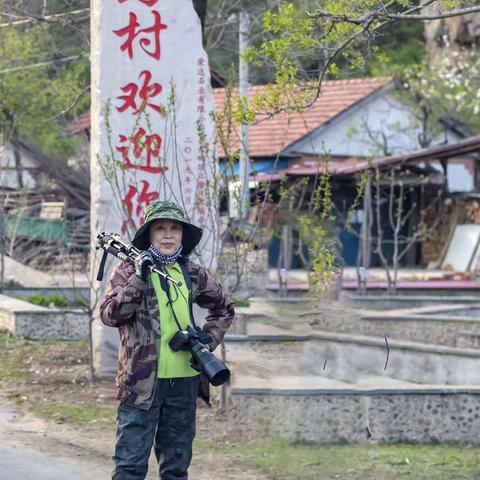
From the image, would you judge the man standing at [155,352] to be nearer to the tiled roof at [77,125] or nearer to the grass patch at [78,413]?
the grass patch at [78,413]

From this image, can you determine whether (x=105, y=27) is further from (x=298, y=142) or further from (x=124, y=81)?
(x=298, y=142)

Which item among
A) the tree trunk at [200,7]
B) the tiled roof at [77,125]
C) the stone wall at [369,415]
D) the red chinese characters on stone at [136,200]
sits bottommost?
the stone wall at [369,415]

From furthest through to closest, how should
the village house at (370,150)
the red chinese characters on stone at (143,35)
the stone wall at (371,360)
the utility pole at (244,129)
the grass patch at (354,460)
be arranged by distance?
the village house at (370,150), the utility pole at (244,129), the red chinese characters on stone at (143,35), the stone wall at (371,360), the grass patch at (354,460)

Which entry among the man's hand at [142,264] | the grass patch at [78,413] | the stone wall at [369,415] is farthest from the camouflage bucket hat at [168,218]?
the grass patch at [78,413]

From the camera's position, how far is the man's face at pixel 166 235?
20.8 ft

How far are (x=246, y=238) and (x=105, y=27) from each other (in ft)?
8.12

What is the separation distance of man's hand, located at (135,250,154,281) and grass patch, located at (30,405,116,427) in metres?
3.92

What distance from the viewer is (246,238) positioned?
1088 cm

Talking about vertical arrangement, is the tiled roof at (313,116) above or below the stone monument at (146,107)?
above

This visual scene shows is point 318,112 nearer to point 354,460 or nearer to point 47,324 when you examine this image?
point 47,324

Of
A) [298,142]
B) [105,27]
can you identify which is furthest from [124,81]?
[298,142]

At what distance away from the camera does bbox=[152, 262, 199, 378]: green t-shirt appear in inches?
245

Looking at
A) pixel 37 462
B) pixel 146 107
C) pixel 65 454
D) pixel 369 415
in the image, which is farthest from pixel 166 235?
pixel 146 107

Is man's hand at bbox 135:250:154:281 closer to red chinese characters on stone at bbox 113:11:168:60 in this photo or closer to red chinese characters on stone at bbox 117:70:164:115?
red chinese characters on stone at bbox 117:70:164:115
